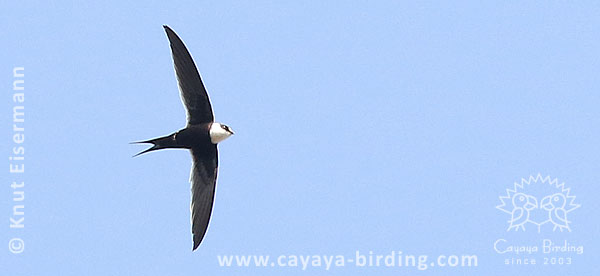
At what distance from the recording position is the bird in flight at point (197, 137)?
9.16 meters

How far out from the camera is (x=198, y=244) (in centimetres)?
930

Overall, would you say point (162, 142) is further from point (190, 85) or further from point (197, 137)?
point (190, 85)

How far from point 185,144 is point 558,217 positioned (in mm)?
2321

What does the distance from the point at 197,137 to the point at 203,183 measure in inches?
13.2

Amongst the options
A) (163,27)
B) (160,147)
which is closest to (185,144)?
(160,147)

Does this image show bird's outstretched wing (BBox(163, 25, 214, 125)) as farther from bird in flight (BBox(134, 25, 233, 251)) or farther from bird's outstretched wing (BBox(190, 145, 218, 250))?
bird's outstretched wing (BBox(190, 145, 218, 250))

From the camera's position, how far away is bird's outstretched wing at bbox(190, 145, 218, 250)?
9.37 m

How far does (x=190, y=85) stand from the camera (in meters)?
9.20

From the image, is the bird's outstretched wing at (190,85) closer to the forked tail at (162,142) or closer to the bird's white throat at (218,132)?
the bird's white throat at (218,132)

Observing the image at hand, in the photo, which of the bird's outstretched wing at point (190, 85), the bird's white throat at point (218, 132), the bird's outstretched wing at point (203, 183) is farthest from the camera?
the bird's outstretched wing at point (203, 183)

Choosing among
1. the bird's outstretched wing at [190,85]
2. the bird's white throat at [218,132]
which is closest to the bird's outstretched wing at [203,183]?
the bird's white throat at [218,132]

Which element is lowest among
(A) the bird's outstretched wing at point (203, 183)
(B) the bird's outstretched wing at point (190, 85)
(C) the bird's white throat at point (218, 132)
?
(A) the bird's outstretched wing at point (203, 183)

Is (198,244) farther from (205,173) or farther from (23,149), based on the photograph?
(23,149)

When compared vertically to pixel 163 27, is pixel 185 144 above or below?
below
